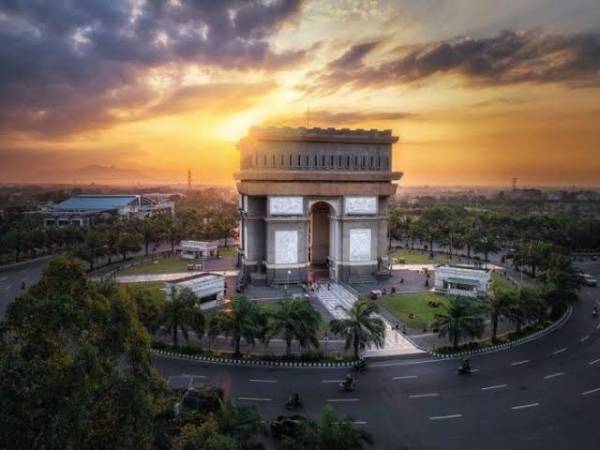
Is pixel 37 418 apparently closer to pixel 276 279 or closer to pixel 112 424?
pixel 112 424

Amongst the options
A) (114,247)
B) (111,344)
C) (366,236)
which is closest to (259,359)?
(111,344)

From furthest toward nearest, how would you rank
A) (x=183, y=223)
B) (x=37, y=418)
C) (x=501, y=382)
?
1. (x=183, y=223)
2. (x=501, y=382)
3. (x=37, y=418)

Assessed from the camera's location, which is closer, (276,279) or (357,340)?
(357,340)

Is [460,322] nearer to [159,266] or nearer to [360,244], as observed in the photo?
[360,244]

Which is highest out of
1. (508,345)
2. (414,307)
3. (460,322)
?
(460,322)

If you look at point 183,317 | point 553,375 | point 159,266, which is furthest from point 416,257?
point 183,317

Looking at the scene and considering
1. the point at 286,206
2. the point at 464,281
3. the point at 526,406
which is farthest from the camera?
the point at 286,206

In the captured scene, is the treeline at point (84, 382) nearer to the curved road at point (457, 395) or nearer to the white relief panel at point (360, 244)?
the curved road at point (457, 395)
